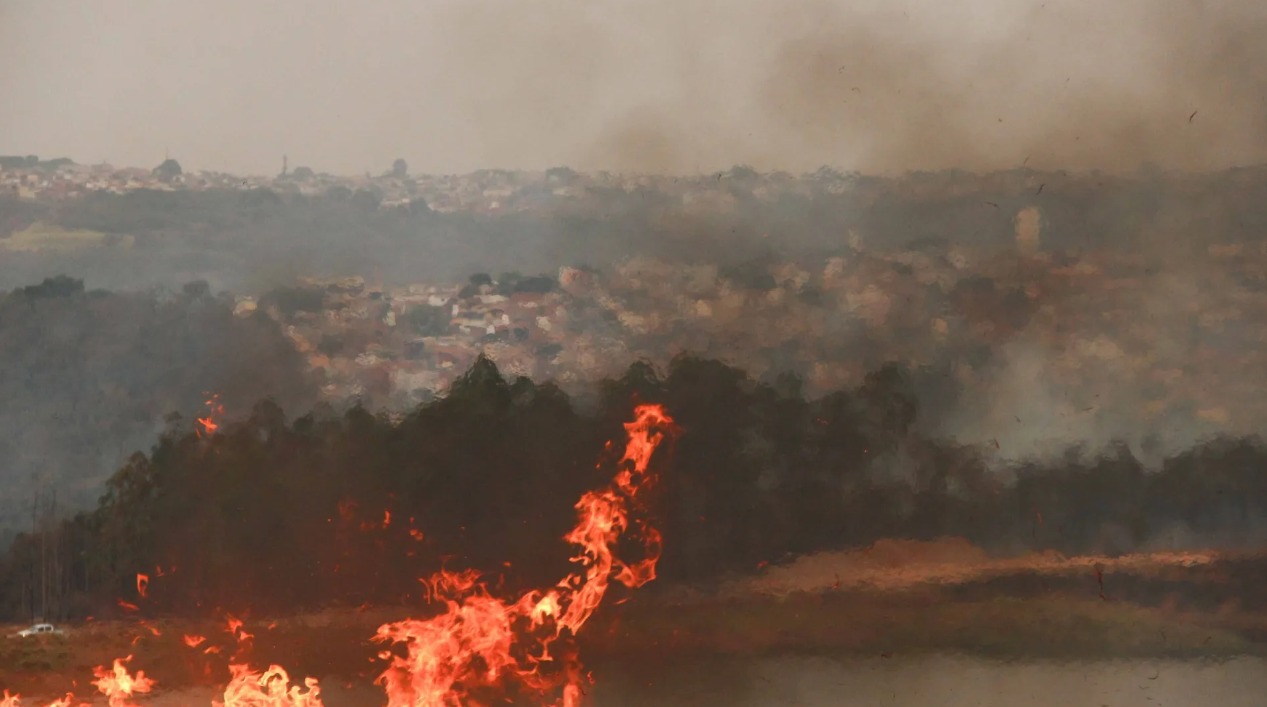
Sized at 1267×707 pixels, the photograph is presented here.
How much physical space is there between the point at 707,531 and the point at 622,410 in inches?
27.1

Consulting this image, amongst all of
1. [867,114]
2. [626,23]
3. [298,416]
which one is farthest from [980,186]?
[298,416]

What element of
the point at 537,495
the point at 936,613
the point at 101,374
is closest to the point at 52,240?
the point at 101,374

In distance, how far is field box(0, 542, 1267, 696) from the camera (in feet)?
16.0

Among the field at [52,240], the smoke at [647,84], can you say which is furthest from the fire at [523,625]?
the field at [52,240]

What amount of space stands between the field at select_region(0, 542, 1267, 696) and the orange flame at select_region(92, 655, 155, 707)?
93 cm

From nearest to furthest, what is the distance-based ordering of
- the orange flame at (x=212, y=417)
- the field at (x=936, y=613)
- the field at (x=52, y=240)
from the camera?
the field at (x=936, y=613), the orange flame at (x=212, y=417), the field at (x=52, y=240)

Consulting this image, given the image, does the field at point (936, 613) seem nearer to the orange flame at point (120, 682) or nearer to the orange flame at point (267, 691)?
the orange flame at point (267, 691)

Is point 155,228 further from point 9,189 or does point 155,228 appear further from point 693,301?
point 693,301

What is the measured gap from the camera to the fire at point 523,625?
4.89 m

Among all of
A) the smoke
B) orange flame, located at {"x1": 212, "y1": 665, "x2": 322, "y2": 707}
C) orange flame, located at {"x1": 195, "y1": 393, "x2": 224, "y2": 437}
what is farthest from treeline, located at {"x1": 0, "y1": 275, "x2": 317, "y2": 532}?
orange flame, located at {"x1": 212, "y1": 665, "x2": 322, "y2": 707}

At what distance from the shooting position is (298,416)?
16.5 ft

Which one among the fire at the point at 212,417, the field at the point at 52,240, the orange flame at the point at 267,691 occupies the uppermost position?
the field at the point at 52,240

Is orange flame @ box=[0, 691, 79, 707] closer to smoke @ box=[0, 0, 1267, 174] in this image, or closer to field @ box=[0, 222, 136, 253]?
field @ box=[0, 222, 136, 253]

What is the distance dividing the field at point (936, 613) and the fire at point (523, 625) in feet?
0.33
